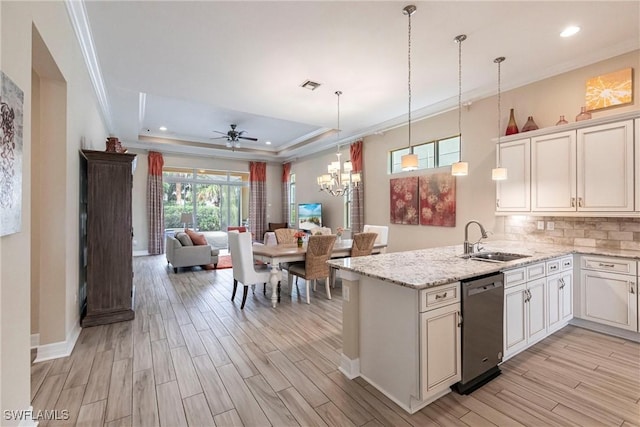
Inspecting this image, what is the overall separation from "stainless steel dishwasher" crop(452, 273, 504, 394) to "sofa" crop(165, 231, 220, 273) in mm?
5396

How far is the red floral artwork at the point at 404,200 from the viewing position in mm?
5578

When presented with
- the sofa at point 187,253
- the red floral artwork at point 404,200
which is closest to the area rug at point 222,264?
Result: the sofa at point 187,253

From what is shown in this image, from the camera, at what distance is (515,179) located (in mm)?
3781

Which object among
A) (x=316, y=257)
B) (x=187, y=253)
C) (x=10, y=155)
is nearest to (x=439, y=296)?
(x=316, y=257)

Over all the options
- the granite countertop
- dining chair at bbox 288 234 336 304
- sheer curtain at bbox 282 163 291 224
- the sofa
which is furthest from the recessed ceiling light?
sheer curtain at bbox 282 163 291 224

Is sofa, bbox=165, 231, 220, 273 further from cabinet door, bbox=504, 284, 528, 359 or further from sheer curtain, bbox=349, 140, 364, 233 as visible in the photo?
cabinet door, bbox=504, 284, 528, 359

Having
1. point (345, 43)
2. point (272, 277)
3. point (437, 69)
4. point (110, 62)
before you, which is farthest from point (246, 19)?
point (272, 277)

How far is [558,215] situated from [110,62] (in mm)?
5663

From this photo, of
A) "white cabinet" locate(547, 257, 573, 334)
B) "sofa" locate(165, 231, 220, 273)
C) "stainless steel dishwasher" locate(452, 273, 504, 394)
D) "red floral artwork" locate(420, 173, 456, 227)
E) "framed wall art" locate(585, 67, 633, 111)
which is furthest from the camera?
"sofa" locate(165, 231, 220, 273)

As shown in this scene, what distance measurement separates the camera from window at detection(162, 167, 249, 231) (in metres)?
9.12

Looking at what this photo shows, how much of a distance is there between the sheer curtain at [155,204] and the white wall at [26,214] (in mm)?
5981

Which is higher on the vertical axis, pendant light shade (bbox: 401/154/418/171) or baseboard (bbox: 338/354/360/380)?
pendant light shade (bbox: 401/154/418/171)

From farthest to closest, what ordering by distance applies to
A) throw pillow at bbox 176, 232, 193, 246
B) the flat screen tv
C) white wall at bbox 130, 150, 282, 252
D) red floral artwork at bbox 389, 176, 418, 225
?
the flat screen tv, white wall at bbox 130, 150, 282, 252, throw pillow at bbox 176, 232, 193, 246, red floral artwork at bbox 389, 176, 418, 225

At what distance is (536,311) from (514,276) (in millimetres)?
588
